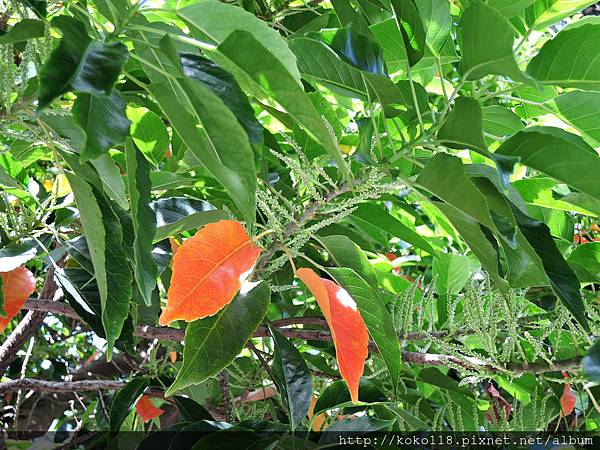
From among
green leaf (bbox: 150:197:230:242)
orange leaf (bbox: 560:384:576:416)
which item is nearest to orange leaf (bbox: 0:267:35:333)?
green leaf (bbox: 150:197:230:242)

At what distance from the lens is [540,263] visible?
71 cm

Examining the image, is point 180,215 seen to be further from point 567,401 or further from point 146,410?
point 567,401

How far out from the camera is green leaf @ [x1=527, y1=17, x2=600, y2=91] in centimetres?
78

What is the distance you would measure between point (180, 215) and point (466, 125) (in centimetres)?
38

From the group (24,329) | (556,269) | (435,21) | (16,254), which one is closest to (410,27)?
(435,21)

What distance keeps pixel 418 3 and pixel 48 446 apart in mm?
1159

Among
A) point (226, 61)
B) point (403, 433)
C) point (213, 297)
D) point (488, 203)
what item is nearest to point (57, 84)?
point (226, 61)

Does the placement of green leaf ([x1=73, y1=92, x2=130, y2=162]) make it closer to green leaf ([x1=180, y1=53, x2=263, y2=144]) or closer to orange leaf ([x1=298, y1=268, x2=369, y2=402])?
green leaf ([x1=180, y1=53, x2=263, y2=144])

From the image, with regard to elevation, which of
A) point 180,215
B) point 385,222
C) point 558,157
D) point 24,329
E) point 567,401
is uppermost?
point 558,157

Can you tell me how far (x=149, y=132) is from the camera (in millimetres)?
1124

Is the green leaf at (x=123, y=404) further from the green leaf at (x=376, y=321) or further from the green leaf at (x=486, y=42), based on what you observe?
the green leaf at (x=486, y=42)

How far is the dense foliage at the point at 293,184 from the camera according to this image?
1.94 feet

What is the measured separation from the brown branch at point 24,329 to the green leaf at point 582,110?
2.58 feet

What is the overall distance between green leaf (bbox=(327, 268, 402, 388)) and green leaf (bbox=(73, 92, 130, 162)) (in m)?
0.42
